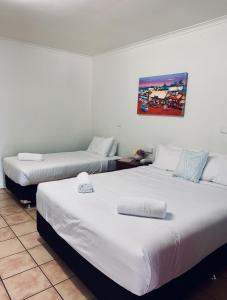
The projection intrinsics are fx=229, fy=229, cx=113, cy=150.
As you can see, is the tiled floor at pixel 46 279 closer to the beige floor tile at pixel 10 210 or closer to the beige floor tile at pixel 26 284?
the beige floor tile at pixel 26 284

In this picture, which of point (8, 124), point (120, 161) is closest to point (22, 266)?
point (120, 161)

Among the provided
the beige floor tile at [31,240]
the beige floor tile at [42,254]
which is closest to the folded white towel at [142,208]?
the beige floor tile at [42,254]

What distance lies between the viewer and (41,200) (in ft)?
7.72

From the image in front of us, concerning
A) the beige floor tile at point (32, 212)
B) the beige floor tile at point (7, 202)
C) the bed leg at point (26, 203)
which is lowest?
the beige floor tile at point (32, 212)

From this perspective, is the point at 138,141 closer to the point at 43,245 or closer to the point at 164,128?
the point at 164,128

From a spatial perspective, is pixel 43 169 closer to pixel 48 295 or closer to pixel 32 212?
pixel 32 212

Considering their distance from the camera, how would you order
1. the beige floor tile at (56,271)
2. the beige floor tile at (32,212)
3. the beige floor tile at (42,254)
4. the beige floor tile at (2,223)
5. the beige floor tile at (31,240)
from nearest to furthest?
the beige floor tile at (56,271) → the beige floor tile at (42,254) → the beige floor tile at (31,240) → the beige floor tile at (2,223) → the beige floor tile at (32,212)

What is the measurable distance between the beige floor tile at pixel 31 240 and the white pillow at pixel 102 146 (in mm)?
2013

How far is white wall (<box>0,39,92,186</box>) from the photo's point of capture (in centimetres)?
392

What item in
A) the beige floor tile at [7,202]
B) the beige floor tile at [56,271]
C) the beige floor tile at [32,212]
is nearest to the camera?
the beige floor tile at [56,271]

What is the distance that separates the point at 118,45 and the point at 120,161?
2.01 metres

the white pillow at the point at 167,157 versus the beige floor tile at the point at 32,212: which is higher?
the white pillow at the point at 167,157

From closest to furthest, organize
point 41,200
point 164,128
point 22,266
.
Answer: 1. point 22,266
2. point 41,200
3. point 164,128

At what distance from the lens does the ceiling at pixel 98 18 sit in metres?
2.47
